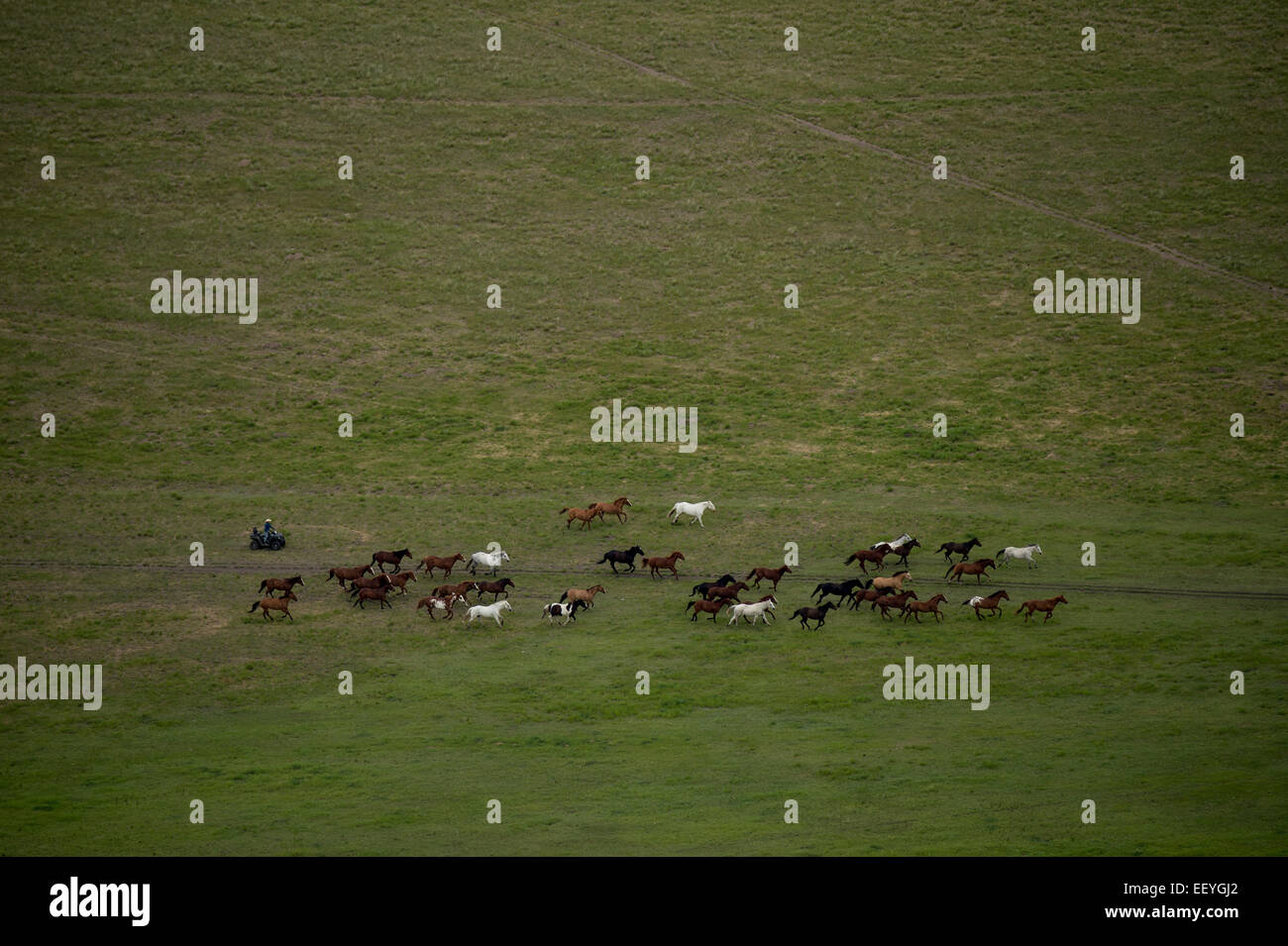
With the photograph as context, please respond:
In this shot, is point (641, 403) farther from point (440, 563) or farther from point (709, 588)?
point (709, 588)

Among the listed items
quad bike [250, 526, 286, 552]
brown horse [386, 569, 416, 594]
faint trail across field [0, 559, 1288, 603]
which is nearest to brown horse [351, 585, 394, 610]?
brown horse [386, 569, 416, 594]

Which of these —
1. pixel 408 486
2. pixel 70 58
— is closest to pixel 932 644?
pixel 408 486

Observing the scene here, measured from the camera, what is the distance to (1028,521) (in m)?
44.5

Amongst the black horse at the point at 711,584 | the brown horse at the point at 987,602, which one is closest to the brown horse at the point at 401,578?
the black horse at the point at 711,584

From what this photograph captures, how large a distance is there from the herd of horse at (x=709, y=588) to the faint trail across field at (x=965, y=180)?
94.6 ft

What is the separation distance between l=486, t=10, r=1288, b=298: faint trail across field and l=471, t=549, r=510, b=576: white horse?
3925cm

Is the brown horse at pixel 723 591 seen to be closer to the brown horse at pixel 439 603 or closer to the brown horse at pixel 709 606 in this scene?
the brown horse at pixel 709 606

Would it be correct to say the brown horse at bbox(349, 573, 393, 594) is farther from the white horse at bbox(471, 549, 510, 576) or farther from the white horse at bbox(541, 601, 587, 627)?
the white horse at bbox(541, 601, 587, 627)

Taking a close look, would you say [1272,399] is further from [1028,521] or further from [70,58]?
[70,58]

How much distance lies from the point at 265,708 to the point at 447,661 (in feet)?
15.2

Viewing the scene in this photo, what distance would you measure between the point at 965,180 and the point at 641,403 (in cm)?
2608

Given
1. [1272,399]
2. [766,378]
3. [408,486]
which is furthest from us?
[766,378]

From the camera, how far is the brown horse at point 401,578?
3822cm

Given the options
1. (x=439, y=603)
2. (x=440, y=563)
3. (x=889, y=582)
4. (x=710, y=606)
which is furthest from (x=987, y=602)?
(x=440, y=563)
